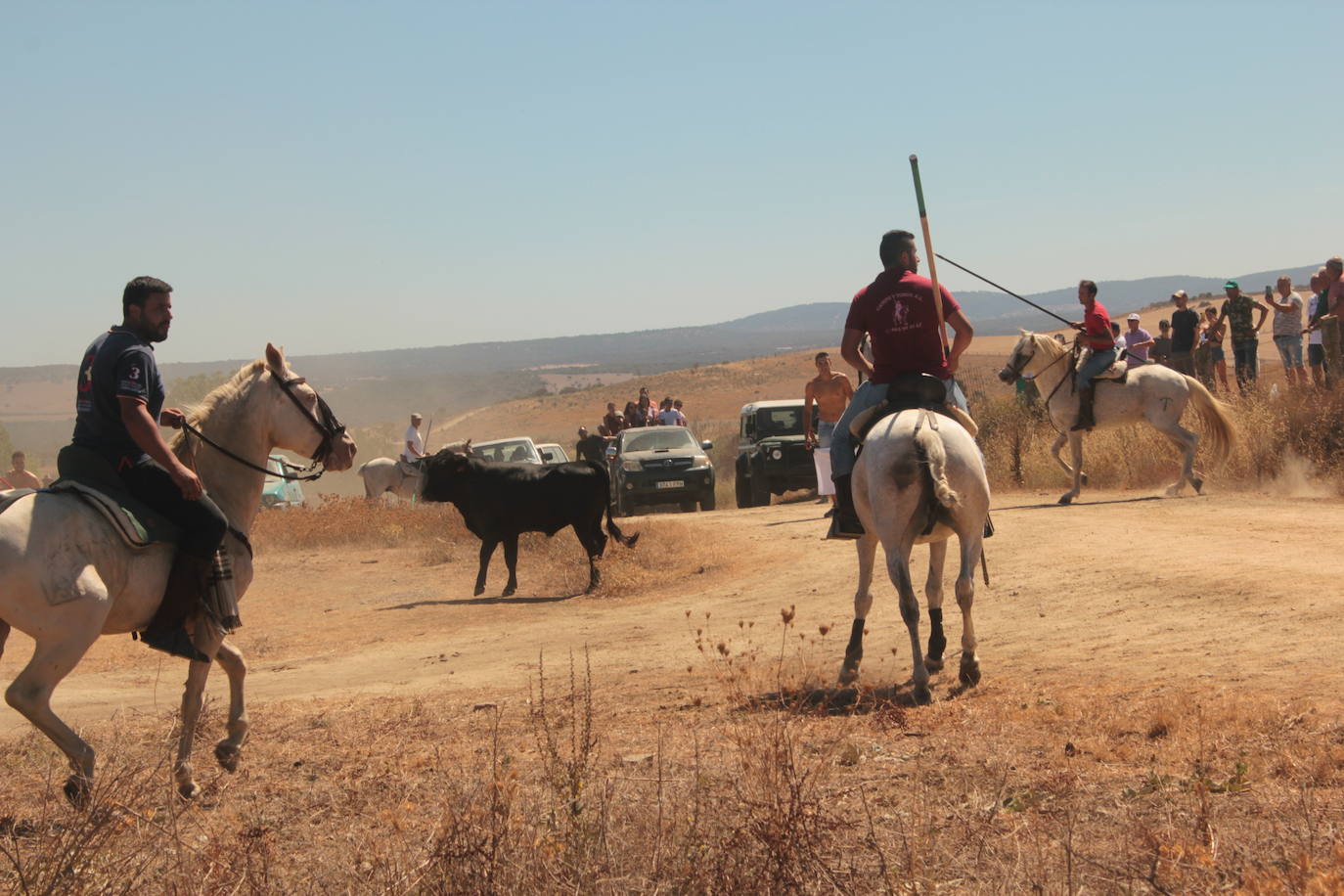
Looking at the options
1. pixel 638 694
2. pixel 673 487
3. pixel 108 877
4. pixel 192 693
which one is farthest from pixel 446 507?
pixel 108 877

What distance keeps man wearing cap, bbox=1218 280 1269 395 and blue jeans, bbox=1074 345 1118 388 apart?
4.01m

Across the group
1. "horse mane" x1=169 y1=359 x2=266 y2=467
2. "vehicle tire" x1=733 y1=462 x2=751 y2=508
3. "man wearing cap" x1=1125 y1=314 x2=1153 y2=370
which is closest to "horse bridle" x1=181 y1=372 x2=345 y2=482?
"horse mane" x1=169 y1=359 x2=266 y2=467

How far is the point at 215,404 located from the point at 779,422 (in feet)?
66.5

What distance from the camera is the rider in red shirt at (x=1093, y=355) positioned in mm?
18406

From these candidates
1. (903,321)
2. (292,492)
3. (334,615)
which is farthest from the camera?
(292,492)

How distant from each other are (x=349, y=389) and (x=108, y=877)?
187 metres

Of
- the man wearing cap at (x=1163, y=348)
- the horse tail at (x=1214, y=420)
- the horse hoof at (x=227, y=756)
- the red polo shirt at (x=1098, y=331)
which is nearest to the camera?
the horse hoof at (x=227, y=756)

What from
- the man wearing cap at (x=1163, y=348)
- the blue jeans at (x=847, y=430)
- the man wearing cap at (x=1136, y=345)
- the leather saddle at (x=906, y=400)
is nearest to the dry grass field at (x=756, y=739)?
the blue jeans at (x=847, y=430)

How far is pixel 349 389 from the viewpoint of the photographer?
186m

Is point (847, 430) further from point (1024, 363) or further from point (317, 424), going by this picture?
point (1024, 363)

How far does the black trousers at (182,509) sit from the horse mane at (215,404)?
658 mm

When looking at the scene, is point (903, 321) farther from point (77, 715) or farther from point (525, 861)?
point (77, 715)

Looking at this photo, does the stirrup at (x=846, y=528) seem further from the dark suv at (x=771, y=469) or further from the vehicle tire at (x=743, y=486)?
the vehicle tire at (x=743, y=486)

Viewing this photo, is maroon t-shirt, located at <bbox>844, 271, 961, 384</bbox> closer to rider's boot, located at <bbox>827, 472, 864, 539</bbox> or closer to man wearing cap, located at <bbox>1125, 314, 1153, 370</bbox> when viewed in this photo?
rider's boot, located at <bbox>827, 472, 864, 539</bbox>
